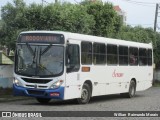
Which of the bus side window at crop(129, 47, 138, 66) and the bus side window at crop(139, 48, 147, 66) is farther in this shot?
the bus side window at crop(139, 48, 147, 66)

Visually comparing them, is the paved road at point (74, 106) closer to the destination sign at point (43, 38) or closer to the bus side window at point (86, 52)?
the bus side window at point (86, 52)

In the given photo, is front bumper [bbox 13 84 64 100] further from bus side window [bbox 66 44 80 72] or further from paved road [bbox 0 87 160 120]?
bus side window [bbox 66 44 80 72]

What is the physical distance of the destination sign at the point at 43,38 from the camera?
757 inches

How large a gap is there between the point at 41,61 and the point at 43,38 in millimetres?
942

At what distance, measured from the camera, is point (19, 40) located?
65.2 feet

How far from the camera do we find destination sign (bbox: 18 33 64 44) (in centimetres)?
1923

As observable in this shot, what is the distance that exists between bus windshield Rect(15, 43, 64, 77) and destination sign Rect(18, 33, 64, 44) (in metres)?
0.20

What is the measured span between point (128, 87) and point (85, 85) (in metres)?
5.44

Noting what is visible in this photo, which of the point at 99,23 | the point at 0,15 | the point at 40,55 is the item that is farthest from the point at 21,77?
the point at 99,23

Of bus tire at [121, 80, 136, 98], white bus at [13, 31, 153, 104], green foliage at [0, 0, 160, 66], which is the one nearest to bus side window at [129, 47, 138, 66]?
bus tire at [121, 80, 136, 98]

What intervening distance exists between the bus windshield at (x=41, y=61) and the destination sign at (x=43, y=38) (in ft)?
0.65

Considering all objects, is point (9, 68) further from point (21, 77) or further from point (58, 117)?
point (58, 117)

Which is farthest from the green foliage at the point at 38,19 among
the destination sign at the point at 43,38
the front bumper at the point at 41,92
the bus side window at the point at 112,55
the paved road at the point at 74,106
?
the front bumper at the point at 41,92

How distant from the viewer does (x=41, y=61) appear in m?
19.1
